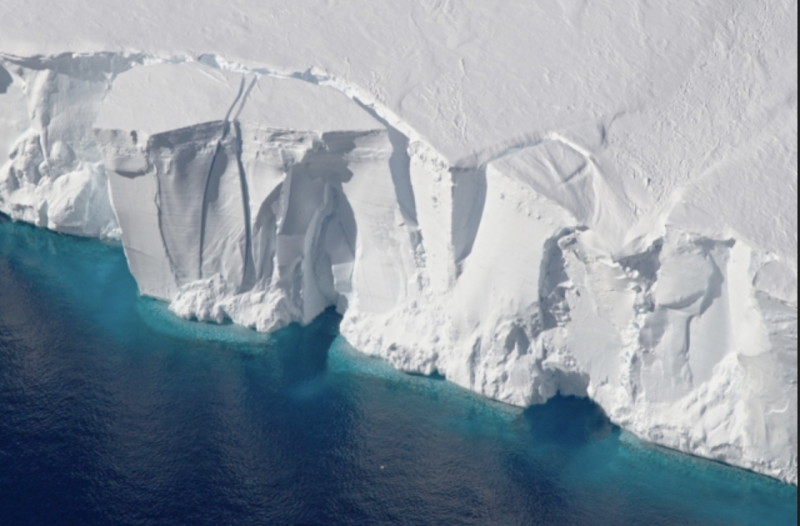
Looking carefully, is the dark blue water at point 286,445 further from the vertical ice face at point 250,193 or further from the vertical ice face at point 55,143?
the vertical ice face at point 55,143

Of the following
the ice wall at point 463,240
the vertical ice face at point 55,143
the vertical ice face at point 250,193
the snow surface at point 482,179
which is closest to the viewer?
the ice wall at point 463,240

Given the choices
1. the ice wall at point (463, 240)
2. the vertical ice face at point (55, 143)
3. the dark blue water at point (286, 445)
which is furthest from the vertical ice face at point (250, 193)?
the vertical ice face at point (55, 143)

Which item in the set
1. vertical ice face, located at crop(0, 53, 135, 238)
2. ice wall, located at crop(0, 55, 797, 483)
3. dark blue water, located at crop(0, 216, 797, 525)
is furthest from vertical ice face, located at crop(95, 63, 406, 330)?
vertical ice face, located at crop(0, 53, 135, 238)

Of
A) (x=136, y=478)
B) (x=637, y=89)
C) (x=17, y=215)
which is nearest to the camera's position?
(x=136, y=478)

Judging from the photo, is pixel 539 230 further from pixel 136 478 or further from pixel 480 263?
pixel 136 478

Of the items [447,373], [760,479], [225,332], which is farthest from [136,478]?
[760,479]

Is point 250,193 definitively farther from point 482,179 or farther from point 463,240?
point 482,179
